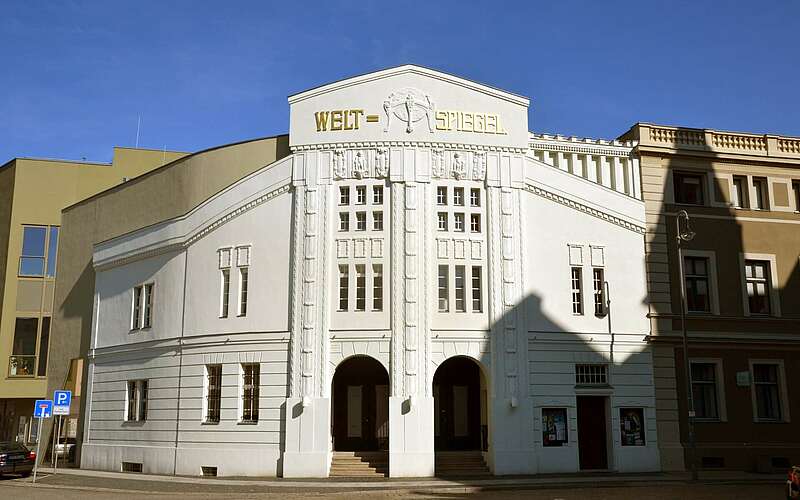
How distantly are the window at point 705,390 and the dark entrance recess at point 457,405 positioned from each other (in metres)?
9.51

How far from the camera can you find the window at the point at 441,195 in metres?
32.8

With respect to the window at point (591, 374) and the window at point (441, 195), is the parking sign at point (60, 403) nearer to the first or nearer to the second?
the window at point (441, 195)

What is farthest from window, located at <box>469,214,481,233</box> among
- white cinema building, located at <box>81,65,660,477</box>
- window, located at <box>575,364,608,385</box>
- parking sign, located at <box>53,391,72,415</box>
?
parking sign, located at <box>53,391,72,415</box>

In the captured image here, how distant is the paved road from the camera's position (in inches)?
926

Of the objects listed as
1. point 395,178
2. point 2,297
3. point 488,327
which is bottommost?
point 488,327

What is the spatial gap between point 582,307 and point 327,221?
1154 cm

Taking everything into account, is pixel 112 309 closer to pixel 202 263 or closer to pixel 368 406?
pixel 202 263

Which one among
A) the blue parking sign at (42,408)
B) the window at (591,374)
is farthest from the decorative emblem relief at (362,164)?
the blue parking sign at (42,408)

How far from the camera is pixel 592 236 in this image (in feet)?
112

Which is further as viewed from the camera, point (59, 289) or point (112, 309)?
point (59, 289)

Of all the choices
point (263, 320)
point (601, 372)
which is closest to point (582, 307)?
point (601, 372)

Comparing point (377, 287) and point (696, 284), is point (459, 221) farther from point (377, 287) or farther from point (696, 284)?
point (696, 284)

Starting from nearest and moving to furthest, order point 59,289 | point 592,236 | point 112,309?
point 592,236, point 112,309, point 59,289

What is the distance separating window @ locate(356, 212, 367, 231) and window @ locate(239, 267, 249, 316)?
5.35 meters
